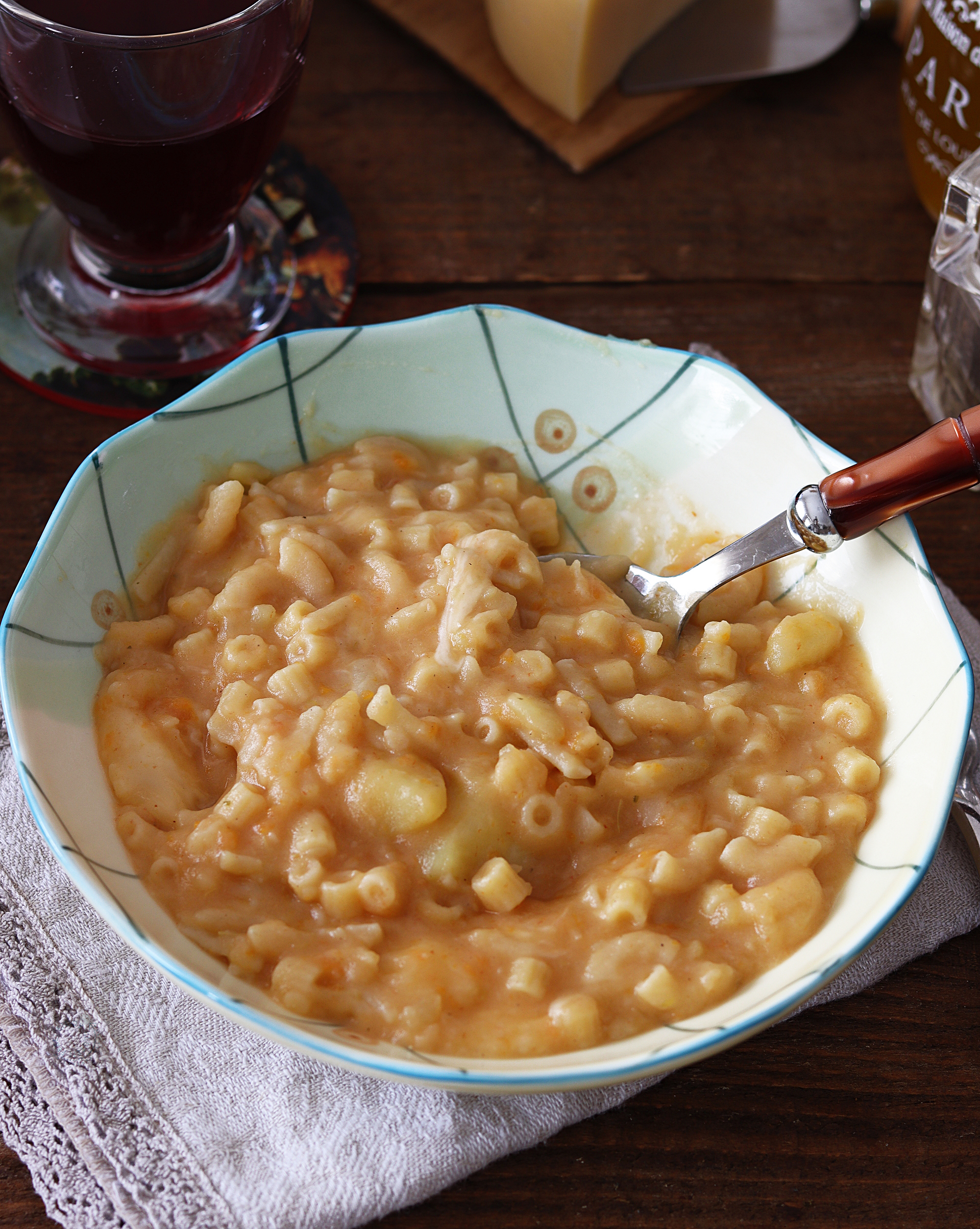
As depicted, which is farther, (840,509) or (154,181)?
(154,181)

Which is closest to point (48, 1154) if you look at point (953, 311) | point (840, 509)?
point (840, 509)

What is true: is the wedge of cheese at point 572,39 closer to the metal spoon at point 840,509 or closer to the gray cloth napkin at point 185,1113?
the metal spoon at point 840,509

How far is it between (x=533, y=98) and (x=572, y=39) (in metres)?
0.27

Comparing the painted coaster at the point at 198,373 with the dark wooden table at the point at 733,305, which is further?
the painted coaster at the point at 198,373

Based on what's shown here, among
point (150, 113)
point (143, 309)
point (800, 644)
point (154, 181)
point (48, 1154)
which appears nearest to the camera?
point (48, 1154)

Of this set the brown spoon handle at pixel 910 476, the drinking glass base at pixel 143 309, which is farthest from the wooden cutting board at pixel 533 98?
the brown spoon handle at pixel 910 476

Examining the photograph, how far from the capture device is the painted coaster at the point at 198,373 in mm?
2613

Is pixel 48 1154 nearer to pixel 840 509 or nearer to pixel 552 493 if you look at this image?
pixel 552 493

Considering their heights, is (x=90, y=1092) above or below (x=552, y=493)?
below

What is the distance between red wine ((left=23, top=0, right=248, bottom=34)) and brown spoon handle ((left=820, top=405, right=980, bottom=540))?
1435mm

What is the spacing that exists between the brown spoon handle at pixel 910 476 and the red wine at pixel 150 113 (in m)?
1.29

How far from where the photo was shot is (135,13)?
7.63 ft

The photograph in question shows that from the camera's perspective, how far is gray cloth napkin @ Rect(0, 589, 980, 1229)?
66.3 inches

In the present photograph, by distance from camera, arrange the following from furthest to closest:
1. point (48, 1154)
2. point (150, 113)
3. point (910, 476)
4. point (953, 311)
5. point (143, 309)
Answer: point (143, 309) → point (953, 311) → point (150, 113) → point (910, 476) → point (48, 1154)
